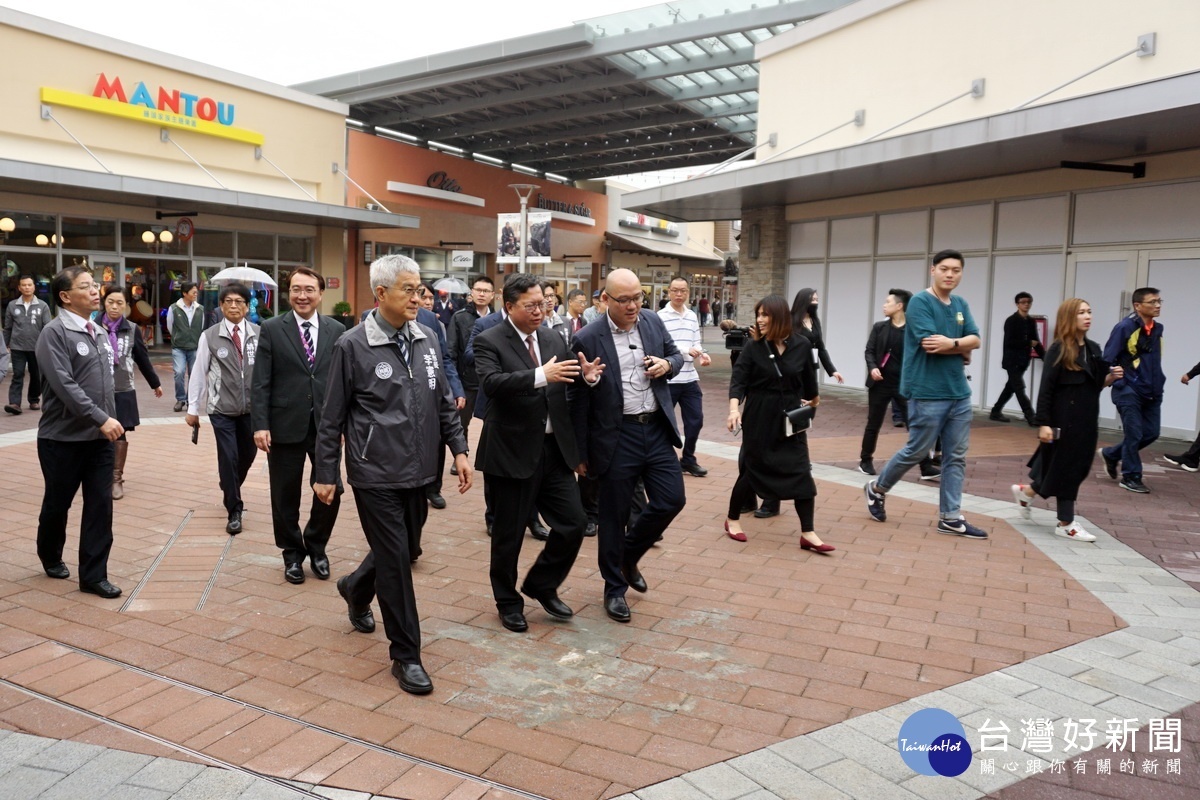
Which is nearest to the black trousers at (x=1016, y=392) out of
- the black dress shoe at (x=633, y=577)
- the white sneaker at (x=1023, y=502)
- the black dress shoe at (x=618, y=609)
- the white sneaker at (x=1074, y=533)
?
the white sneaker at (x=1023, y=502)

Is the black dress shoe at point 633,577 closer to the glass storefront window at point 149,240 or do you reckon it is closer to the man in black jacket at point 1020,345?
the man in black jacket at point 1020,345

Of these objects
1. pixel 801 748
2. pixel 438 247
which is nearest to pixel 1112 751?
pixel 801 748

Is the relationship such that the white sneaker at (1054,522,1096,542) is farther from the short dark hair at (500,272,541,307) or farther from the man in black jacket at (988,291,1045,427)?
the man in black jacket at (988,291,1045,427)

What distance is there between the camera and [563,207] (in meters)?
35.3

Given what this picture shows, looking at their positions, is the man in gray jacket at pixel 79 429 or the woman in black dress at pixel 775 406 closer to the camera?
the man in gray jacket at pixel 79 429

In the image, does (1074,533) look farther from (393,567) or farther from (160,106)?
(160,106)

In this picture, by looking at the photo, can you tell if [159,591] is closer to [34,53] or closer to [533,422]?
[533,422]

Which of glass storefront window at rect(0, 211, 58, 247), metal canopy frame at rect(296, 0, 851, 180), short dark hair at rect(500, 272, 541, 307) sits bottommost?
short dark hair at rect(500, 272, 541, 307)

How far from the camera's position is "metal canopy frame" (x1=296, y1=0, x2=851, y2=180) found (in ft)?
64.3

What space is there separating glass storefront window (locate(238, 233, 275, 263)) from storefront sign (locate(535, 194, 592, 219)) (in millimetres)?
11676

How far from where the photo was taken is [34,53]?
59.6 ft

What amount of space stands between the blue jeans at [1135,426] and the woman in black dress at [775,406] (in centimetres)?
374

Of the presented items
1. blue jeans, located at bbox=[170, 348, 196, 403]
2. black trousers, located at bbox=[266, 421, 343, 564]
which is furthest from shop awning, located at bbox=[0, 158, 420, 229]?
black trousers, located at bbox=[266, 421, 343, 564]

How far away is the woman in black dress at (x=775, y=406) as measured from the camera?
6172mm
